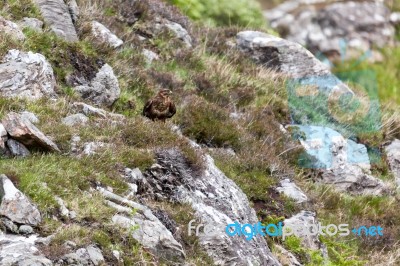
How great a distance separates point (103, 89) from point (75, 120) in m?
1.54

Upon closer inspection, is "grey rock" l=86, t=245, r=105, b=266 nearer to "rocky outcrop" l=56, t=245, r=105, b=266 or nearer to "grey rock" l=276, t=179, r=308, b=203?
"rocky outcrop" l=56, t=245, r=105, b=266

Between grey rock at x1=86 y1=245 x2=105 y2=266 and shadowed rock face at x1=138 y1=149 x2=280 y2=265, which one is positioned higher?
grey rock at x1=86 y1=245 x2=105 y2=266

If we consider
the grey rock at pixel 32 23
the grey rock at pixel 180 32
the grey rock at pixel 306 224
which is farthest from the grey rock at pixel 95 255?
the grey rock at pixel 180 32

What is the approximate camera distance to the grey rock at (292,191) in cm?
891

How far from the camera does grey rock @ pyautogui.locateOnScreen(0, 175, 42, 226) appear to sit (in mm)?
5810

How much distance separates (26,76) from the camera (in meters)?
Answer: 8.48

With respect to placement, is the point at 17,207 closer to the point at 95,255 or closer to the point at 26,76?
the point at 95,255

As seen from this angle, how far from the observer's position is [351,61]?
53.3ft

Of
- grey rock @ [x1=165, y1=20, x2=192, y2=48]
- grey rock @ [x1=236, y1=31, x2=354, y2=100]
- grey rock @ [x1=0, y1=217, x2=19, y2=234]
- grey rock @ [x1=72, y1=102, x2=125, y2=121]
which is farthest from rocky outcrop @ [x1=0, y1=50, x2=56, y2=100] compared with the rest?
grey rock @ [x1=236, y1=31, x2=354, y2=100]

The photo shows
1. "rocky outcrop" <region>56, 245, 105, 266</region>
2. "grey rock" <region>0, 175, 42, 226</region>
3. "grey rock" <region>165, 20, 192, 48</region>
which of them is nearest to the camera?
"rocky outcrop" <region>56, 245, 105, 266</region>

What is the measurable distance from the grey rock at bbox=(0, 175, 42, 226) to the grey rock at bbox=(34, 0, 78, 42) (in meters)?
4.46

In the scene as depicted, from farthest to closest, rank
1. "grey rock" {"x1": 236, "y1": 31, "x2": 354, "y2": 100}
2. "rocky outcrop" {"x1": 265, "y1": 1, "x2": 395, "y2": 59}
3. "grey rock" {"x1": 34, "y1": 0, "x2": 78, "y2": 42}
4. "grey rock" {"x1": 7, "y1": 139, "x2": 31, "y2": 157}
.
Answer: "rocky outcrop" {"x1": 265, "y1": 1, "x2": 395, "y2": 59} → "grey rock" {"x1": 236, "y1": 31, "x2": 354, "y2": 100} → "grey rock" {"x1": 34, "y1": 0, "x2": 78, "y2": 42} → "grey rock" {"x1": 7, "y1": 139, "x2": 31, "y2": 157}

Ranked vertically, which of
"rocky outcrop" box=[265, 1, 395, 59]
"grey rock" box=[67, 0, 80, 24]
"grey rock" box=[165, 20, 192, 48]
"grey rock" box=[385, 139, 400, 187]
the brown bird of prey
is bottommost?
"rocky outcrop" box=[265, 1, 395, 59]

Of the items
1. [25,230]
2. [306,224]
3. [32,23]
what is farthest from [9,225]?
[32,23]
